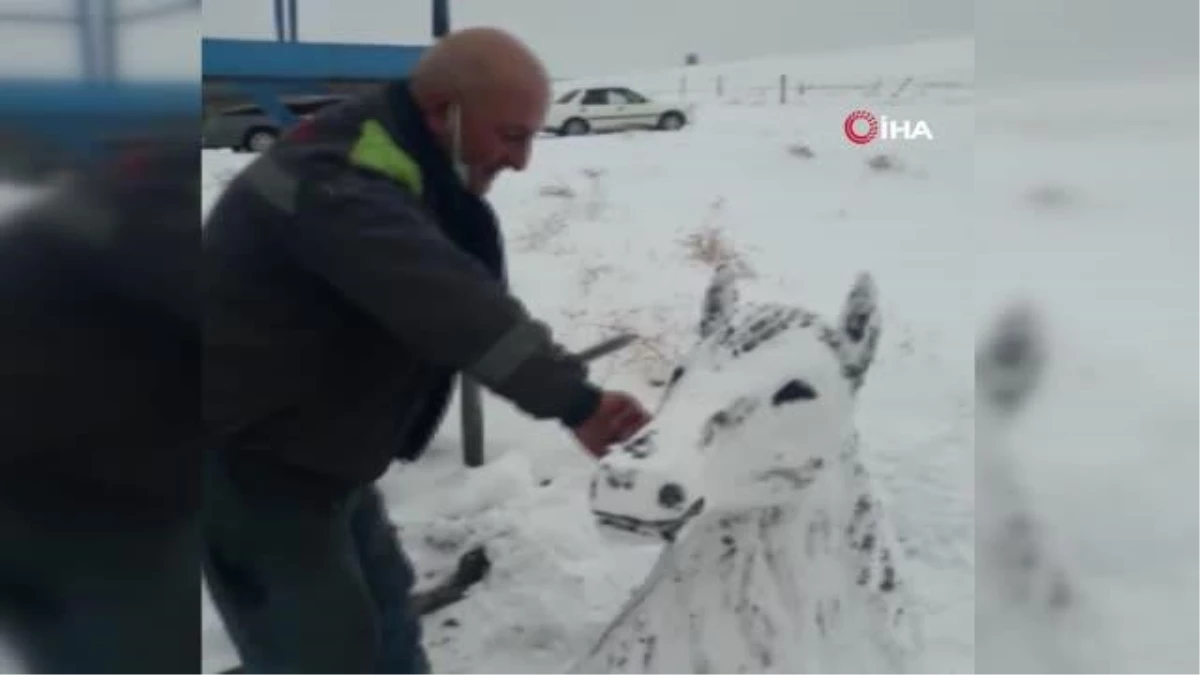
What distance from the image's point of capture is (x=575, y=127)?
0.98 meters

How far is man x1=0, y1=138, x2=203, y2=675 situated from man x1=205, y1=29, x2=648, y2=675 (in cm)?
21

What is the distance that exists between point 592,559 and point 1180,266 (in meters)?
1.25

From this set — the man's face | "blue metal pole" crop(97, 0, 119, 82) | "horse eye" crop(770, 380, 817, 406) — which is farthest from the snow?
"blue metal pole" crop(97, 0, 119, 82)

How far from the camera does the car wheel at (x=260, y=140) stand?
29.6 inches

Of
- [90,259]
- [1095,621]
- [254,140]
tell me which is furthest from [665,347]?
[90,259]

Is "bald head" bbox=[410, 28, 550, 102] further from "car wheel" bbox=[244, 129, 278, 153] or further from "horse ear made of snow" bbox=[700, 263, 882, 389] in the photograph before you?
"horse ear made of snow" bbox=[700, 263, 882, 389]

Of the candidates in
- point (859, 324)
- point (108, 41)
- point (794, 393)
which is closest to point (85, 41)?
point (108, 41)

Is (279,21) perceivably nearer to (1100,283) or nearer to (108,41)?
(108,41)

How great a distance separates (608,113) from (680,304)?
50 cm

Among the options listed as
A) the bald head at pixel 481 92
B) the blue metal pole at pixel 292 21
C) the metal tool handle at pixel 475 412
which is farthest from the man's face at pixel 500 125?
the metal tool handle at pixel 475 412

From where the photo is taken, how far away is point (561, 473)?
1.86m

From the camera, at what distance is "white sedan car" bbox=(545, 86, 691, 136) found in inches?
36.3

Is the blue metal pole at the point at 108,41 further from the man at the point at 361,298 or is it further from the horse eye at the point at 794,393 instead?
the horse eye at the point at 794,393

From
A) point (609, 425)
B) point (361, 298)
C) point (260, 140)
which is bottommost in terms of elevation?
point (609, 425)
